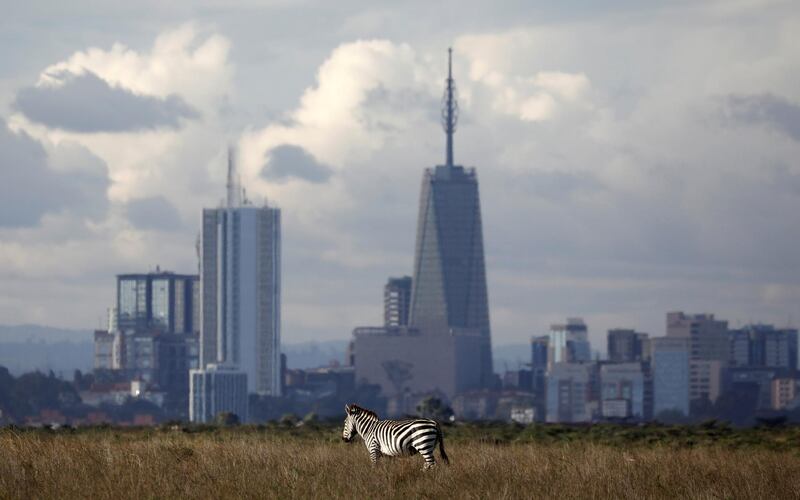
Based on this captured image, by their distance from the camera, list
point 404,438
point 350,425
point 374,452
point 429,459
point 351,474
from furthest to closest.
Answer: point 350,425 → point 374,452 → point 404,438 → point 429,459 → point 351,474

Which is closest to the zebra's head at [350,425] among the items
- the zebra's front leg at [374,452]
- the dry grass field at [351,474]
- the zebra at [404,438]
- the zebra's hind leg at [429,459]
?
the dry grass field at [351,474]

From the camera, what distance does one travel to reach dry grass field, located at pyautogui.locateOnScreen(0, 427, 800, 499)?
35.8m

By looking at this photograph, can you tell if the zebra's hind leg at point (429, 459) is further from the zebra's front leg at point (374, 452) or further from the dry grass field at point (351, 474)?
the zebra's front leg at point (374, 452)

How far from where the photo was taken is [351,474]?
127 feet

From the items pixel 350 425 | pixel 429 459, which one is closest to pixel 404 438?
pixel 429 459

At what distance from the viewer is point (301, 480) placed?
3775cm

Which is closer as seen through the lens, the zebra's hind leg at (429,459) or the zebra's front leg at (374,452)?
the zebra's hind leg at (429,459)

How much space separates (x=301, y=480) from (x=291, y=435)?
1018 inches

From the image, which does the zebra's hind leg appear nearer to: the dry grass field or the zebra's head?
the dry grass field

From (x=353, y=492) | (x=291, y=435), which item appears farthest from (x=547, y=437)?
(x=353, y=492)

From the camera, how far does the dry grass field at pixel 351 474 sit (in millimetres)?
35750

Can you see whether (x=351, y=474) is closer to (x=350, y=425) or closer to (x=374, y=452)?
(x=374, y=452)

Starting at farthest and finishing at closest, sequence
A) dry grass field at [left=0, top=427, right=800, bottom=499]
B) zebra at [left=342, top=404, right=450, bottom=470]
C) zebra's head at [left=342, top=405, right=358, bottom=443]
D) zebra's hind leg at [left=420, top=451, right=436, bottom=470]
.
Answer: zebra's head at [left=342, top=405, right=358, bottom=443] → zebra at [left=342, top=404, right=450, bottom=470] → zebra's hind leg at [left=420, top=451, right=436, bottom=470] → dry grass field at [left=0, top=427, right=800, bottom=499]

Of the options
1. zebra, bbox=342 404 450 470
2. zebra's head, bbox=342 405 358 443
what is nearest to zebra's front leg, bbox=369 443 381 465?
zebra, bbox=342 404 450 470
